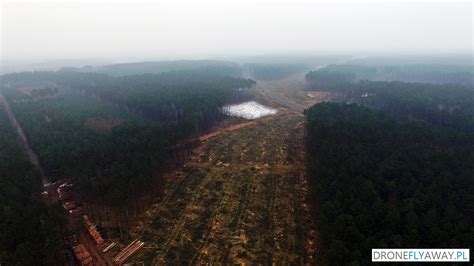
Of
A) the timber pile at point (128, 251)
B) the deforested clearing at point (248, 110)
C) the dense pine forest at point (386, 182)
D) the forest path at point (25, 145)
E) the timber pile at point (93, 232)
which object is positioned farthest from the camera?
the deforested clearing at point (248, 110)

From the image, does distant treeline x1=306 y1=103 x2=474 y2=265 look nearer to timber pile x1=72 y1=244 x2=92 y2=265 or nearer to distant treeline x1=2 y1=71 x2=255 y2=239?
timber pile x1=72 y1=244 x2=92 y2=265

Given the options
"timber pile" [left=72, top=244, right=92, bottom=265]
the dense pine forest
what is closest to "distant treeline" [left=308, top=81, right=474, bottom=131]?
the dense pine forest

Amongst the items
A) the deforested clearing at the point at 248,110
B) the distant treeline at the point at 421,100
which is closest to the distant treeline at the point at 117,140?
the deforested clearing at the point at 248,110

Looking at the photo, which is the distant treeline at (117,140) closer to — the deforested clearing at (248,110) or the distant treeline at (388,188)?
the deforested clearing at (248,110)

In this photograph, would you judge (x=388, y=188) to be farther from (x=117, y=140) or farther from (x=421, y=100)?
(x=421, y=100)

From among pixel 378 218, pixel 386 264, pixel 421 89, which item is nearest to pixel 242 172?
pixel 378 218

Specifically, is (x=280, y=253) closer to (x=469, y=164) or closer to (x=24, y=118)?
(x=469, y=164)

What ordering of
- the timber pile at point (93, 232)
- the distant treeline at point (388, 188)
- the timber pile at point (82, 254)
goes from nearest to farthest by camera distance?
the distant treeline at point (388, 188), the timber pile at point (82, 254), the timber pile at point (93, 232)
